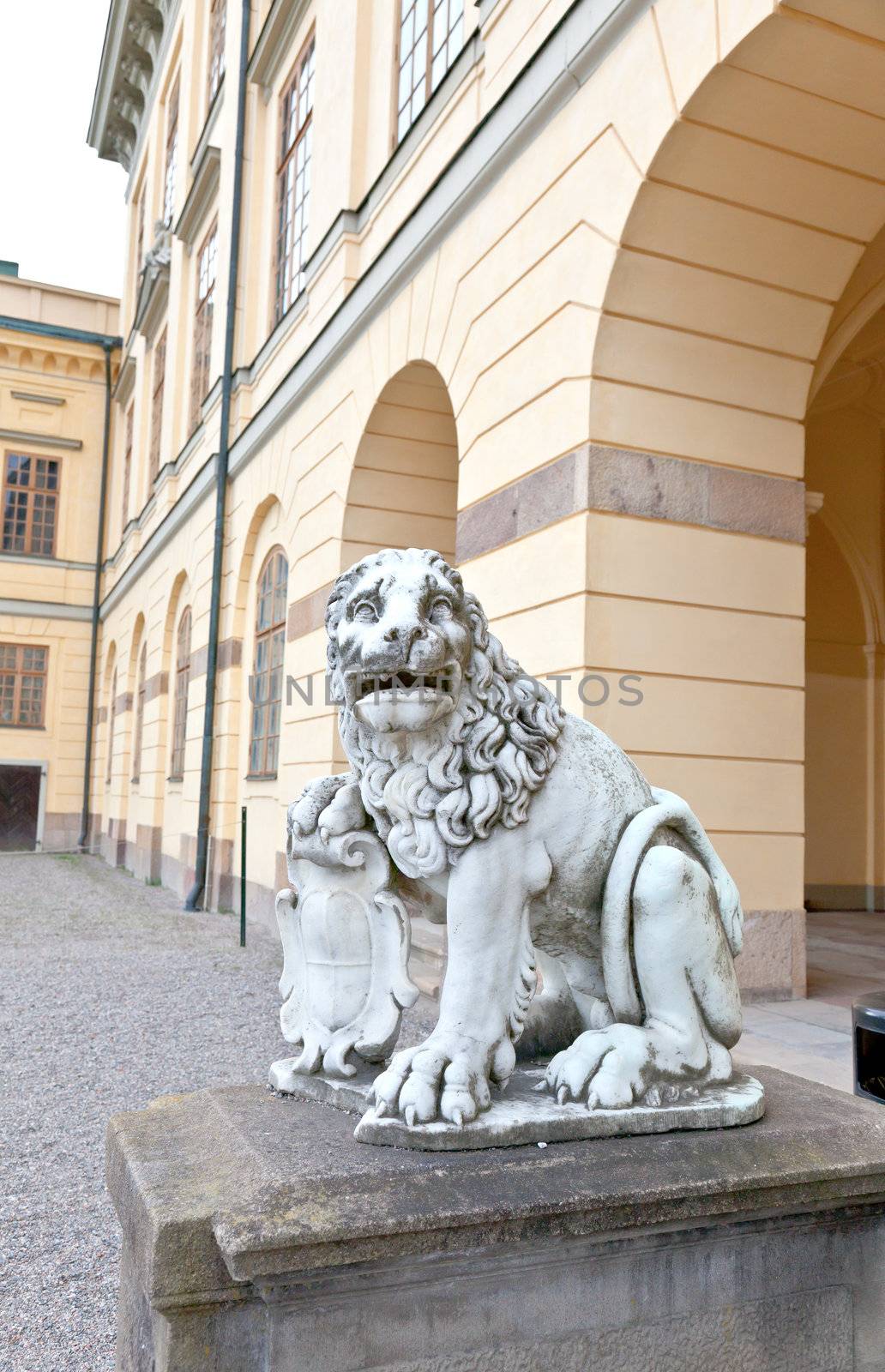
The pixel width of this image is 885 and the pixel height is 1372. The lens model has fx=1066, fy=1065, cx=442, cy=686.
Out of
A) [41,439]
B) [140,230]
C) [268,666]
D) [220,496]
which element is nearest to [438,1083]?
[268,666]

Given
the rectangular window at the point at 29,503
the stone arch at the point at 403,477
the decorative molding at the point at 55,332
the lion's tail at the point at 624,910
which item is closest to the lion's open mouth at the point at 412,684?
the lion's tail at the point at 624,910

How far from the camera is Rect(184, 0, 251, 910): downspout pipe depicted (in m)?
11.7

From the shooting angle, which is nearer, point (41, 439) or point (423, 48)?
point (423, 48)

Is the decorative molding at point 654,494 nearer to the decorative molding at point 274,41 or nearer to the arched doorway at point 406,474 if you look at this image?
the arched doorway at point 406,474

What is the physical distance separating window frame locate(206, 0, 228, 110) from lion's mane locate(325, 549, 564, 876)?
1471 centimetres

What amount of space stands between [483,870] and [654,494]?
372 centimetres

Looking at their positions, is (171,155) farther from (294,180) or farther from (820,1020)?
(820,1020)

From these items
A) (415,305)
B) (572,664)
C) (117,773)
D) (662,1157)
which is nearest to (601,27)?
(415,305)

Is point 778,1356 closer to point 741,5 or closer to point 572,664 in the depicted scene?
point 572,664

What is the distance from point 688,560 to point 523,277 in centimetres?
189

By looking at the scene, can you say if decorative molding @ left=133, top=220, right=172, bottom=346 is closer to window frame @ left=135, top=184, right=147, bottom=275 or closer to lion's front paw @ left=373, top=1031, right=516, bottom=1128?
window frame @ left=135, top=184, right=147, bottom=275

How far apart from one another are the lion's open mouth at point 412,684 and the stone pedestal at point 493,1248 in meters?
0.72

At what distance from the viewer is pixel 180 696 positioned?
15047 millimetres

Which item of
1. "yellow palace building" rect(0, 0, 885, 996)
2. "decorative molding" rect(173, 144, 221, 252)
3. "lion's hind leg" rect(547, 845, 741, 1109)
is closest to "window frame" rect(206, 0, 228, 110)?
"yellow palace building" rect(0, 0, 885, 996)
